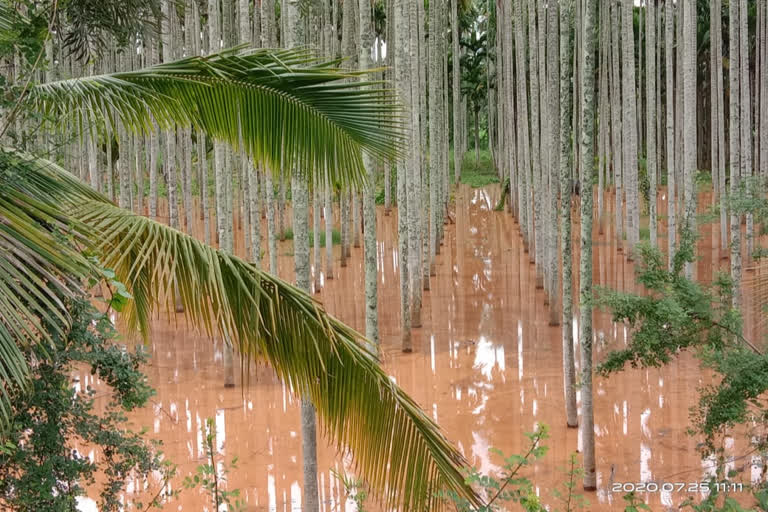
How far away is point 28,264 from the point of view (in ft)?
9.98

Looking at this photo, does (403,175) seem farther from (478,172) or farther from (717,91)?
(478,172)

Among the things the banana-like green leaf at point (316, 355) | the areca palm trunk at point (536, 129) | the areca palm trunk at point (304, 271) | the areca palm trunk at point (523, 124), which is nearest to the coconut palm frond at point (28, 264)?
the banana-like green leaf at point (316, 355)

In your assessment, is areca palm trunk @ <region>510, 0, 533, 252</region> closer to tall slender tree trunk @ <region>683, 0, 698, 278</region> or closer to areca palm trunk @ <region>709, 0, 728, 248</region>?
areca palm trunk @ <region>709, 0, 728, 248</region>

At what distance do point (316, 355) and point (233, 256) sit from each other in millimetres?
640

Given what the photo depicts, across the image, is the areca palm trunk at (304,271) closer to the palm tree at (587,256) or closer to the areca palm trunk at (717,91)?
the palm tree at (587,256)

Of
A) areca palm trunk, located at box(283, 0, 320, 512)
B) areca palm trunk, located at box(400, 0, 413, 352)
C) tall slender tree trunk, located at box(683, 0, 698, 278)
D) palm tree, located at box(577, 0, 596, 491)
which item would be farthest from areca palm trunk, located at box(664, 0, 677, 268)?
areca palm trunk, located at box(283, 0, 320, 512)

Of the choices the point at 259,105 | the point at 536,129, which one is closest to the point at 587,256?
the point at 259,105

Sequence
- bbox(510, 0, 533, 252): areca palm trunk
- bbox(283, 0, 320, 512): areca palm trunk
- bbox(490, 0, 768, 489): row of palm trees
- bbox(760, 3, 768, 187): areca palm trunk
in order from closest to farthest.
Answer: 1. bbox(283, 0, 320, 512): areca palm trunk
2. bbox(490, 0, 768, 489): row of palm trees
3. bbox(760, 3, 768, 187): areca palm trunk
4. bbox(510, 0, 533, 252): areca palm trunk

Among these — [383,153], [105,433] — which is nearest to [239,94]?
[383,153]

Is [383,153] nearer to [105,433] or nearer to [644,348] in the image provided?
[105,433]

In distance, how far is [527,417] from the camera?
30.5 ft

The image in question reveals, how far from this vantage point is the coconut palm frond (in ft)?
9.15

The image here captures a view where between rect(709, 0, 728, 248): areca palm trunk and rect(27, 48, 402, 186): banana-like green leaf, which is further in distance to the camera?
rect(709, 0, 728, 248): areca palm trunk

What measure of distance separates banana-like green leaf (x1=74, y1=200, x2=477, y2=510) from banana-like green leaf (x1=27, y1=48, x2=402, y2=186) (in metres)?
0.61
